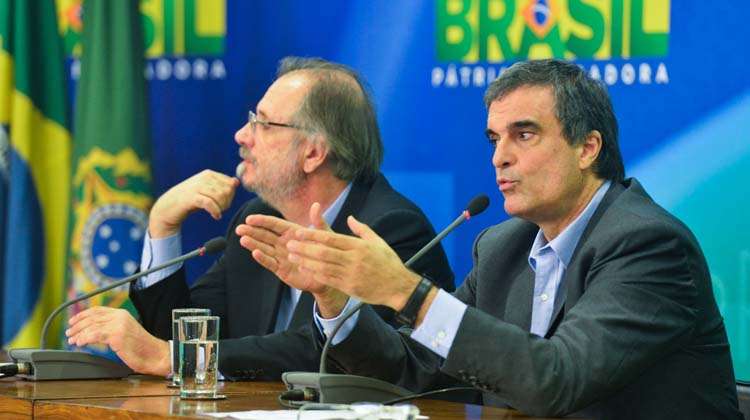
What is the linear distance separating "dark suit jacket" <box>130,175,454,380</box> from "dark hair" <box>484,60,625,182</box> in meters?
0.81

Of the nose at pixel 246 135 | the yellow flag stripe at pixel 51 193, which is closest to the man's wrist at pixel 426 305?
the nose at pixel 246 135

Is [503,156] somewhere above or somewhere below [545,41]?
below

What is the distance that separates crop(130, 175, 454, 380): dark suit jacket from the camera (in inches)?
140

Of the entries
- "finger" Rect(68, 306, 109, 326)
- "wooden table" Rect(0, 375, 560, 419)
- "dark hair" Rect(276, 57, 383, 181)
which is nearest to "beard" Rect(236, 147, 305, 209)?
"dark hair" Rect(276, 57, 383, 181)

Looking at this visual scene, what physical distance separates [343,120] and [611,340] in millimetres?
1740

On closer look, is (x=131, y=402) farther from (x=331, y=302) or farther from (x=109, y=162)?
(x=109, y=162)

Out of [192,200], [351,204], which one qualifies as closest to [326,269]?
[351,204]

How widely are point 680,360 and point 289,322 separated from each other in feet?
4.66

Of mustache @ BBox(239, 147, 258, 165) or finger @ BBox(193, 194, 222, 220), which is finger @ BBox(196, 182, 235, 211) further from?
mustache @ BBox(239, 147, 258, 165)

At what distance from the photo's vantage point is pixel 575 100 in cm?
313

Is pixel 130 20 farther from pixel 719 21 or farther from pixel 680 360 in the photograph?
pixel 680 360

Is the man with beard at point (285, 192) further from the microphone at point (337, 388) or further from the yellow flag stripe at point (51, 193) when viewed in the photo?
the microphone at point (337, 388)

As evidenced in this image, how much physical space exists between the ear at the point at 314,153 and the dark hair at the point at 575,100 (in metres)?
1.04

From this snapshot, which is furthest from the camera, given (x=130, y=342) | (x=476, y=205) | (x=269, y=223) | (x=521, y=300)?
(x=130, y=342)
